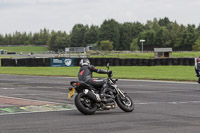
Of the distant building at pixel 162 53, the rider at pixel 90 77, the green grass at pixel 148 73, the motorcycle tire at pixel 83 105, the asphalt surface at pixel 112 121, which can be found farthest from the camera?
the distant building at pixel 162 53

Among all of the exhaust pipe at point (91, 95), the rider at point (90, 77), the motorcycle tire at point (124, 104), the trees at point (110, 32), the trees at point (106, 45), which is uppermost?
the trees at point (110, 32)

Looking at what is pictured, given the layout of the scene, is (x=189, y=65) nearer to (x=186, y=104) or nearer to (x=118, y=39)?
(x=186, y=104)

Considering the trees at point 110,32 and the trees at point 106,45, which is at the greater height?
the trees at point 110,32

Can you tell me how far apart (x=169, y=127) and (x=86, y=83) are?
3.06 m

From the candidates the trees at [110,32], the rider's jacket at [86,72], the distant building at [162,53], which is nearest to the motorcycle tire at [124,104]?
the rider's jacket at [86,72]

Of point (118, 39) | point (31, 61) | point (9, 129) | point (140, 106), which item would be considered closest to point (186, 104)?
point (140, 106)

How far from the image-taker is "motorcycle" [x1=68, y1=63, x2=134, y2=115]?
1027 cm

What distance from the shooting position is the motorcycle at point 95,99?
1027 centimetres

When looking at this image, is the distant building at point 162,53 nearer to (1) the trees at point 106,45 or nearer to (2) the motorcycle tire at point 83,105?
(2) the motorcycle tire at point 83,105

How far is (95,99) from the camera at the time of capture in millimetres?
10367

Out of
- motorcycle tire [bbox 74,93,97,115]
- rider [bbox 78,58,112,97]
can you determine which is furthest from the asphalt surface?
rider [bbox 78,58,112,97]

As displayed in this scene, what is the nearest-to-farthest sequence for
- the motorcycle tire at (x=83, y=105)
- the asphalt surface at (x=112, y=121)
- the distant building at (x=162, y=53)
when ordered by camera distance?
the asphalt surface at (x=112, y=121) < the motorcycle tire at (x=83, y=105) < the distant building at (x=162, y=53)

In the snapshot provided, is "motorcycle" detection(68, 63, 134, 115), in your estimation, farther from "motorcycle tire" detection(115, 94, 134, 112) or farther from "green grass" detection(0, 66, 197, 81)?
"green grass" detection(0, 66, 197, 81)

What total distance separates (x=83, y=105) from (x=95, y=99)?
360 mm
